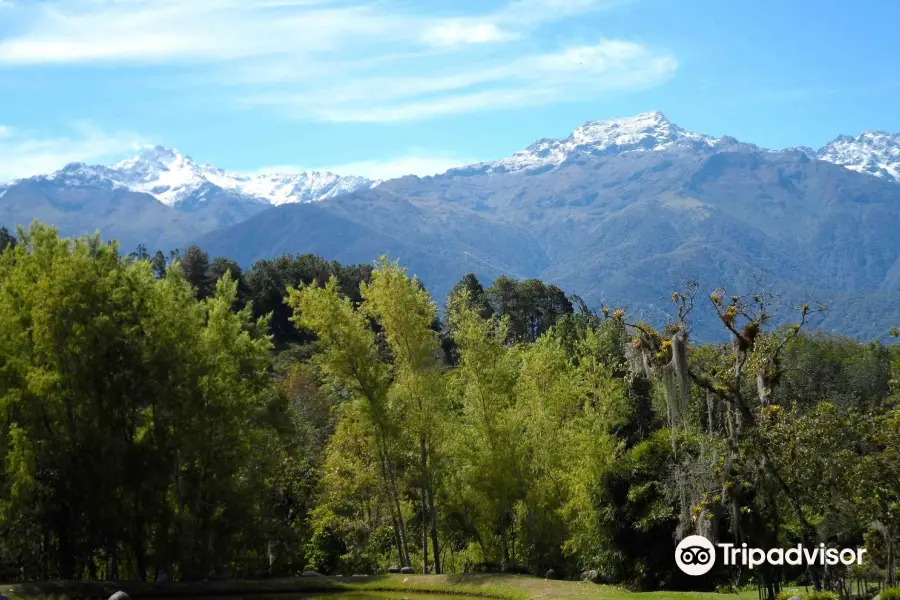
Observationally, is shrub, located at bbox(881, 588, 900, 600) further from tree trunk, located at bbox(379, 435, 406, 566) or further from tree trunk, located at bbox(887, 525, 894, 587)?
tree trunk, located at bbox(379, 435, 406, 566)

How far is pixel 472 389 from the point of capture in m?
39.7

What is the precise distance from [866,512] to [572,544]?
15952mm

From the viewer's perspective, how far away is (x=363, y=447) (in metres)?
42.3

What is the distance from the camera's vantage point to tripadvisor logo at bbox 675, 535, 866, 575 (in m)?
26.4

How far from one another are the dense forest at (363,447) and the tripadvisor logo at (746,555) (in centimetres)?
46

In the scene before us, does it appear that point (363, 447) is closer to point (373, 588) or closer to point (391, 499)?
point (391, 499)

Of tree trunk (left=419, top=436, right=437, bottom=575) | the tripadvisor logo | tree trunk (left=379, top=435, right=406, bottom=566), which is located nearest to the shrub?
the tripadvisor logo

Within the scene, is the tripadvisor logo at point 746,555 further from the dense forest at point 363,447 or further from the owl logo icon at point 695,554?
the dense forest at point 363,447

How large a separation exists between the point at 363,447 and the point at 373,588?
7.97 meters

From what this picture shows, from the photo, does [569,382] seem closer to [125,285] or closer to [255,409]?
[255,409]

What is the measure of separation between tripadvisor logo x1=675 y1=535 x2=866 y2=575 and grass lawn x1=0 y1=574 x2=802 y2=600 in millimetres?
943

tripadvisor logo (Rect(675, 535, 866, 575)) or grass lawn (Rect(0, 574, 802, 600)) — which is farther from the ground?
tripadvisor logo (Rect(675, 535, 866, 575))

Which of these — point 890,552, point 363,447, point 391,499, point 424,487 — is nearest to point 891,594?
point 890,552

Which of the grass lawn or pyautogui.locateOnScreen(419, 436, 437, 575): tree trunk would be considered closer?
the grass lawn
